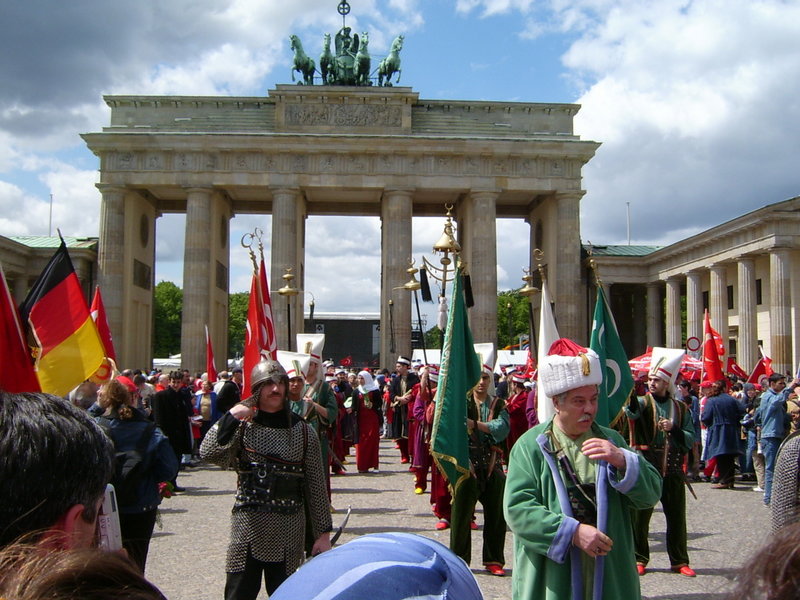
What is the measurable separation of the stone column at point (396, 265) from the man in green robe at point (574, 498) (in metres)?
39.1

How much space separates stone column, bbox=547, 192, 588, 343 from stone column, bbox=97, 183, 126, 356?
78.3 ft

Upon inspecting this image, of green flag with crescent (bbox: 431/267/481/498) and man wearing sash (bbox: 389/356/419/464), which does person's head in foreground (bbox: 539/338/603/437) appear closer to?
green flag with crescent (bbox: 431/267/481/498)

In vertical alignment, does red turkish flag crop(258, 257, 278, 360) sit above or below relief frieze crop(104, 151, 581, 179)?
below

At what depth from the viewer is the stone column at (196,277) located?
1699 inches

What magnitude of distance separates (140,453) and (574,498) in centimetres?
321

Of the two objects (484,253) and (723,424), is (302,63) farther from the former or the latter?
(723,424)

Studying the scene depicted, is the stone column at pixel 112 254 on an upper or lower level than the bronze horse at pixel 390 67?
lower

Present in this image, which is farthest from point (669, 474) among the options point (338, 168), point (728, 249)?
point (338, 168)

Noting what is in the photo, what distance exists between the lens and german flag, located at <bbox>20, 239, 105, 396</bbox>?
7.11 meters

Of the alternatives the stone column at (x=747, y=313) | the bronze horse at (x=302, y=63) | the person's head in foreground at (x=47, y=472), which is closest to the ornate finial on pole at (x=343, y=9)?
the bronze horse at (x=302, y=63)

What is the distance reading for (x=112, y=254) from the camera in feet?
143

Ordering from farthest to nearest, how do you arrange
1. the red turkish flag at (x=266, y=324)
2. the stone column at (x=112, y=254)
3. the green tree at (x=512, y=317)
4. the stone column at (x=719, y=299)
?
1. the green tree at (x=512, y=317)
2. the stone column at (x=112, y=254)
3. the stone column at (x=719, y=299)
4. the red turkish flag at (x=266, y=324)

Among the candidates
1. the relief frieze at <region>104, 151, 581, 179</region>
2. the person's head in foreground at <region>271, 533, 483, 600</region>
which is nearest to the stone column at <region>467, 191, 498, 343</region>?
the relief frieze at <region>104, 151, 581, 179</region>

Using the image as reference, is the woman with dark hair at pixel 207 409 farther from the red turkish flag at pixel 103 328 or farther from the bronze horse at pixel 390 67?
the bronze horse at pixel 390 67
